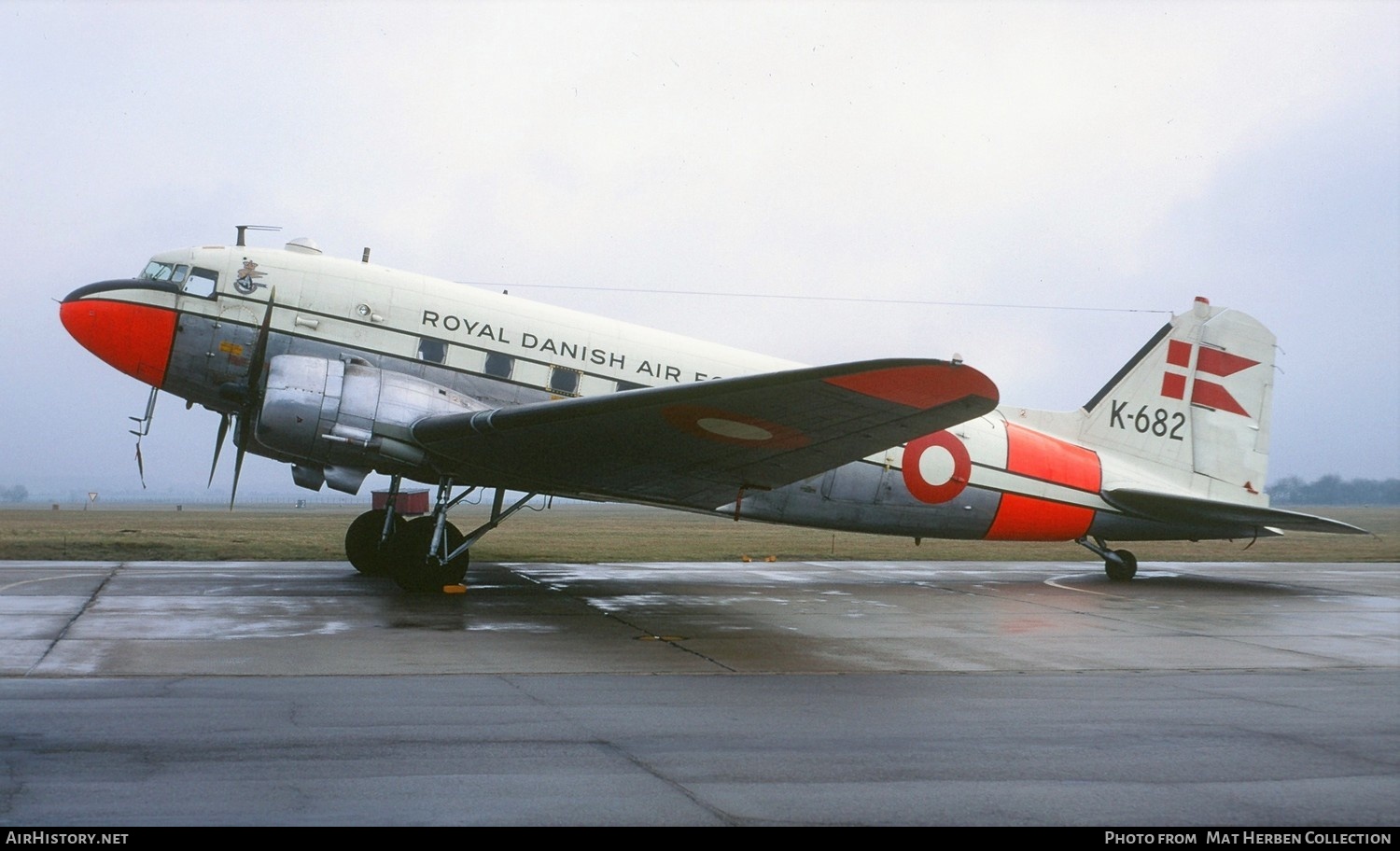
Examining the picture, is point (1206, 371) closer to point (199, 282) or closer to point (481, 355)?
point (481, 355)

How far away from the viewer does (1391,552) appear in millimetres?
30391

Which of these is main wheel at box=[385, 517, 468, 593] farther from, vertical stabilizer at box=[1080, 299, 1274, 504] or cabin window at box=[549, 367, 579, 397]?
vertical stabilizer at box=[1080, 299, 1274, 504]

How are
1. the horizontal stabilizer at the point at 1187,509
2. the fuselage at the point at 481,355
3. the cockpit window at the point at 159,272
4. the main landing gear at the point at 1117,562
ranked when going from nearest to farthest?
the fuselage at the point at 481,355 → the cockpit window at the point at 159,272 → the horizontal stabilizer at the point at 1187,509 → the main landing gear at the point at 1117,562

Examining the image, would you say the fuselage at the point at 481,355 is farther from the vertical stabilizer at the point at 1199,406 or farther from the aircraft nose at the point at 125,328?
the vertical stabilizer at the point at 1199,406

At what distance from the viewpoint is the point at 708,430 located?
1217cm

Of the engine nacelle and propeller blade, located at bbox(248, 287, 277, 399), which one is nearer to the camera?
the engine nacelle

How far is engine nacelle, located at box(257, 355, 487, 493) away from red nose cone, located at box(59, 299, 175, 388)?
1.59m

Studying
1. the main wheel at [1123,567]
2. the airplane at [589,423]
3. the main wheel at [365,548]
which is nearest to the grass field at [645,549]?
the main wheel at [365,548]

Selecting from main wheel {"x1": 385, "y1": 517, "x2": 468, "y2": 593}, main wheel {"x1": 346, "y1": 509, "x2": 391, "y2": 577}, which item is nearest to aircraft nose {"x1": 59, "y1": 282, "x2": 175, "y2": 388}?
main wheel {"x1": 346, "y1": 509, "x2": 391, "y2": 577}

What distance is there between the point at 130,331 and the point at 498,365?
487 cm

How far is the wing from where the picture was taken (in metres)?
10.3

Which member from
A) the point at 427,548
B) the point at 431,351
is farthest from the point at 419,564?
the point at 431,351

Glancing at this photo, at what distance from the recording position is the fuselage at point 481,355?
14594 mm

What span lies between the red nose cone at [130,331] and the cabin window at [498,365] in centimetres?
416
